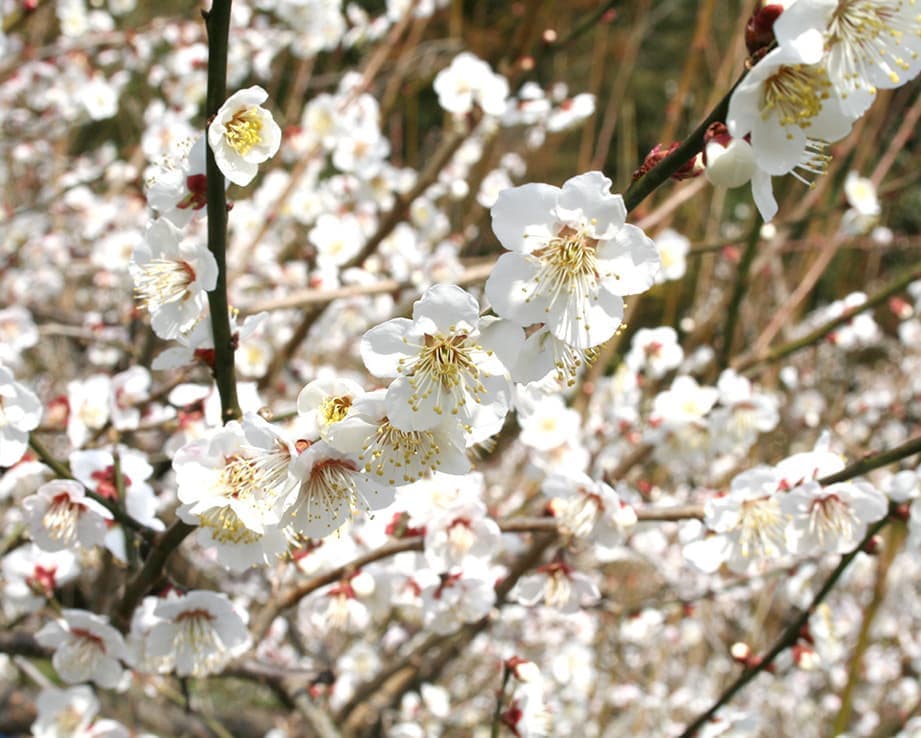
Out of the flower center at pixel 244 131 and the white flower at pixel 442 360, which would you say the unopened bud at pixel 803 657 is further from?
the flower center at pixel 244 131

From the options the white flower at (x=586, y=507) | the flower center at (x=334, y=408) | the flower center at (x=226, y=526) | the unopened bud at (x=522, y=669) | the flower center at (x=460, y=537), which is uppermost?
the flower center at (x=334, y=408)

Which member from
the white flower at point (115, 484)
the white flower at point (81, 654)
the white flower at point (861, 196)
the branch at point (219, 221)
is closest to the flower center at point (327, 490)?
the branch at point (219, 221)

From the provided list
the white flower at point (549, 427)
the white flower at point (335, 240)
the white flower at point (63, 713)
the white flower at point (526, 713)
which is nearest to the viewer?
the white flower at point (526, 713)

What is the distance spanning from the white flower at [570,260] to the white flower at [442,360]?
0.12 ft

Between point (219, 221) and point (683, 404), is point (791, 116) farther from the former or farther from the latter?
point (683, 404)

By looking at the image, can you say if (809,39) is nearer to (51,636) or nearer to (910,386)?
(51,636)

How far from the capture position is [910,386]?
4801 millimetres

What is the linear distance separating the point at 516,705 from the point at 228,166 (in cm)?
110

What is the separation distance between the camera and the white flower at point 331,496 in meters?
0.95

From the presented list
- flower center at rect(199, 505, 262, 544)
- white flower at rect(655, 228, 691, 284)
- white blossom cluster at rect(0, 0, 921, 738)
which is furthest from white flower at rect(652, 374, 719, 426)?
flower center at rect(199, 505, 262, 544)

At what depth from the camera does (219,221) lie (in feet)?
2.98

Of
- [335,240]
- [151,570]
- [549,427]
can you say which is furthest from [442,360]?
[335,240]

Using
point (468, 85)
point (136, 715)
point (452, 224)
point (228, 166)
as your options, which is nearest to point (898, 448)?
point (228, 166)

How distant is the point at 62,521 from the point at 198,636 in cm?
28
